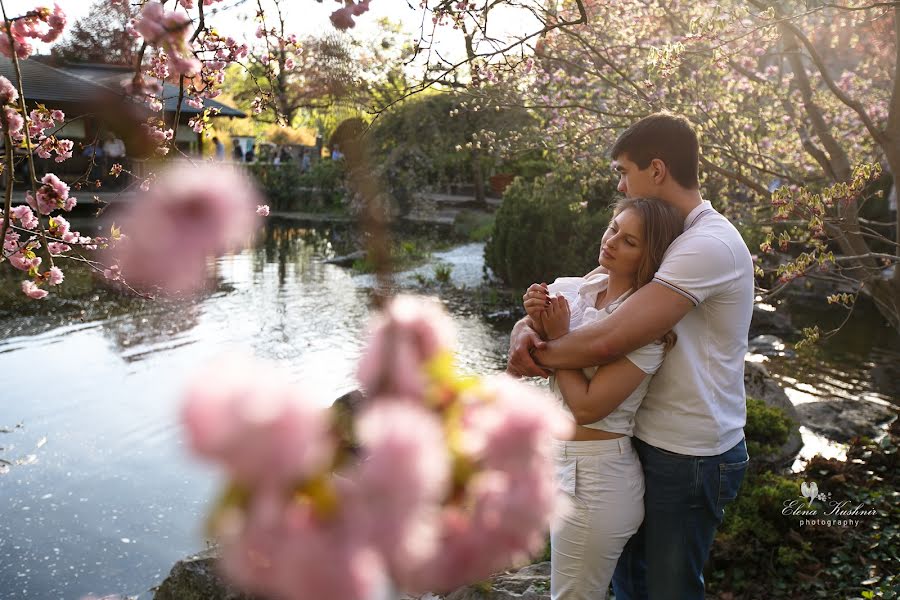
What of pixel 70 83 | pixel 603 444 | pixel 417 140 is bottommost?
pixel 603 444

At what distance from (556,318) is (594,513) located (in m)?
0.52

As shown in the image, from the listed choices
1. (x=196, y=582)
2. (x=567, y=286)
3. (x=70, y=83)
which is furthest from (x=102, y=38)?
(x=196, y=582)

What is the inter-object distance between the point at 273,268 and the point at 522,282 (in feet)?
16.4

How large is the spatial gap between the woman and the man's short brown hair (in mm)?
107

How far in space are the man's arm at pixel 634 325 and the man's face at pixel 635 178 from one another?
0.31 meters

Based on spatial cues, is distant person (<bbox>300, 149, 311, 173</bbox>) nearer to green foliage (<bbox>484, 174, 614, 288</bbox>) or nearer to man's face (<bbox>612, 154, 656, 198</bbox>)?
green foliage (<bbox>484, 174, 614, 288</bbox>)

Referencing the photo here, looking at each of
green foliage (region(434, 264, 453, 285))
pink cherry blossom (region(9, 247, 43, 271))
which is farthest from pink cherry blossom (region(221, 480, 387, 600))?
green foliage (region(434, 264, 453, 285))

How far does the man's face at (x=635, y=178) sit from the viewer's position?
6.43ft

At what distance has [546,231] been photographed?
34.1 feet

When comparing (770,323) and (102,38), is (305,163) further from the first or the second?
(102,38)

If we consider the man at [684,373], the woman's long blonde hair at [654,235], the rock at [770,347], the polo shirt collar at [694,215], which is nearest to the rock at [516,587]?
the man at [684,373]

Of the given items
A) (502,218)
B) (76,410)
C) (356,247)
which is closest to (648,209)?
(76,410)

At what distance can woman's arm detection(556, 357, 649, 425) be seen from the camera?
1839 mm

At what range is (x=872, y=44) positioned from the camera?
8.34m
